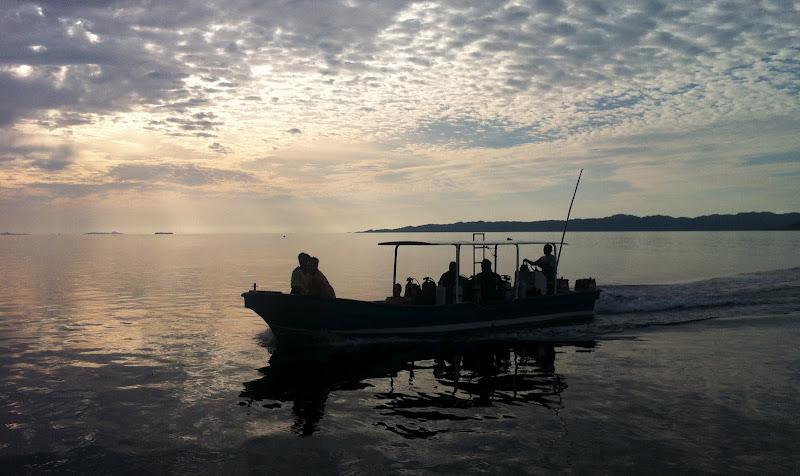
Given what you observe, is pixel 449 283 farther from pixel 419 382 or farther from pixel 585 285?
pixel 585 285

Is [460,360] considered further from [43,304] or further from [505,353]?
[43,304]

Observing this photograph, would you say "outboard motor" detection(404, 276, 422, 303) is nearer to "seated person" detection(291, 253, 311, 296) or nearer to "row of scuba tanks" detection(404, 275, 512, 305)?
"row of scuba tanks" detection(404, 275, 512, 305)

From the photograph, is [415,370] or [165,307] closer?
[415,370]

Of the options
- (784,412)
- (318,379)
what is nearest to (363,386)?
(318,379)

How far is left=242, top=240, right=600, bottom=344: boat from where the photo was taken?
16.7 metres

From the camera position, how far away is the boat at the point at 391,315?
54.9 feet

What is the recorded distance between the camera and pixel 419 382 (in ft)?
44.8

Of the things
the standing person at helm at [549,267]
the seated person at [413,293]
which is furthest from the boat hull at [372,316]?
the standing person at helm at [549,267]

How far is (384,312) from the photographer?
1758 cm

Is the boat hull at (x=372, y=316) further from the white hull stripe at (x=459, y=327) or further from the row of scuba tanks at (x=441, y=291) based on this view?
the row of scuba tanks at (x=441, y=291)

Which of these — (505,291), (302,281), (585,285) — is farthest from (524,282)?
(302,281)

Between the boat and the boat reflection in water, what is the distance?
0.52 metres

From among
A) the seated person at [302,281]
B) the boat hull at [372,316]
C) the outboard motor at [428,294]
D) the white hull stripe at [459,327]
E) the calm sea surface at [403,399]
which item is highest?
the seated person at [302,281]

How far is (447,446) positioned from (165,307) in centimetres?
2172
